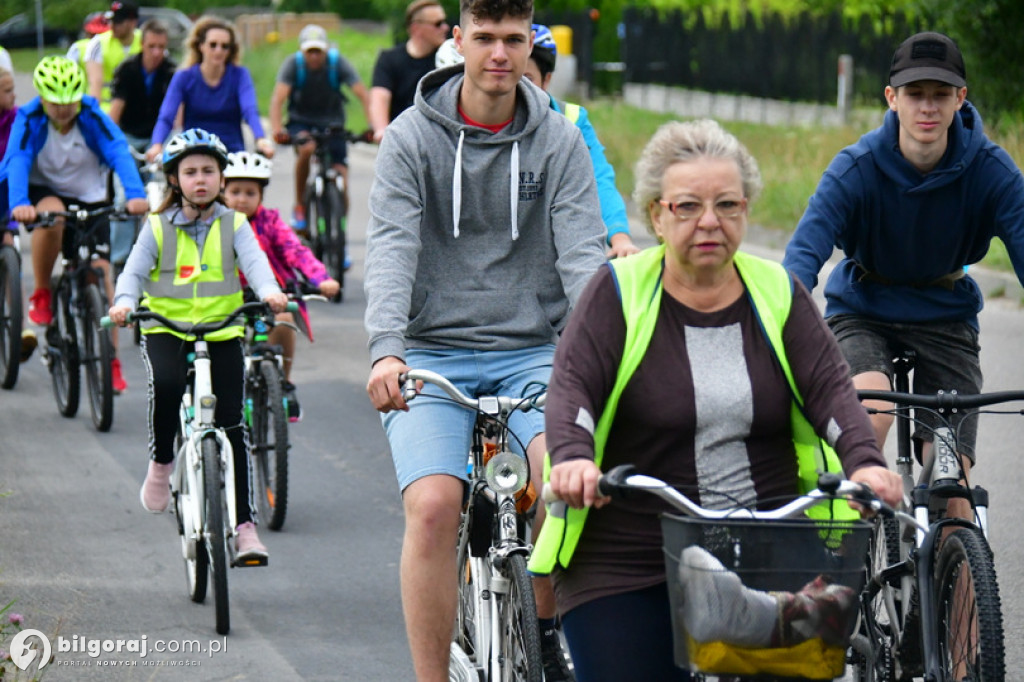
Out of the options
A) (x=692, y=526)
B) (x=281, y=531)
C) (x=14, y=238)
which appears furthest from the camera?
(x=14, y=238)

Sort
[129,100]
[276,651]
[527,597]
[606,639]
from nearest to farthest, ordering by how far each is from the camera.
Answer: [606,639], [527,597], [276,651], [129,100]

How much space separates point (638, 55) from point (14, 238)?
23916 mm

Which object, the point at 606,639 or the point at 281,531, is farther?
the point at 281,531

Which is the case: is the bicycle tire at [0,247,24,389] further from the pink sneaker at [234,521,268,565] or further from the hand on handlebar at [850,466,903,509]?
the hand on handlebar at [850,466,903,509]

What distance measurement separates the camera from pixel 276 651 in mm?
6250

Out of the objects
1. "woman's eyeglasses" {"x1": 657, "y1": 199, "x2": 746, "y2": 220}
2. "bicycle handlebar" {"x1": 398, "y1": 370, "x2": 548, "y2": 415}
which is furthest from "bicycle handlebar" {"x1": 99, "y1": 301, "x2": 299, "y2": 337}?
"woman's eyeglasses" {"x1": 657, "y1": 199, "x2": 746, "y2": 220}

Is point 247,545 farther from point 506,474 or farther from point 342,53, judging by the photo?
point 342,53

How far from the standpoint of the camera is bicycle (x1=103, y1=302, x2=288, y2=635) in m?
6.52

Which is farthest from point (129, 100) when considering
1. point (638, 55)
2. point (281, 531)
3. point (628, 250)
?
point (638, 55)

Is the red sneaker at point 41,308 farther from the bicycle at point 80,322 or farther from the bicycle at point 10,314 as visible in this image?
the bicycle at point 80,322

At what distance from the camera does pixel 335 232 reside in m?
14.3

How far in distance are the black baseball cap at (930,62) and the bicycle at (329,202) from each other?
911cm

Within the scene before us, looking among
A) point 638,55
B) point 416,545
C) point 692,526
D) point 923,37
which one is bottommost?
point 638,55

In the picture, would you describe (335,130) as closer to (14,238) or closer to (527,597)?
(14,238)
